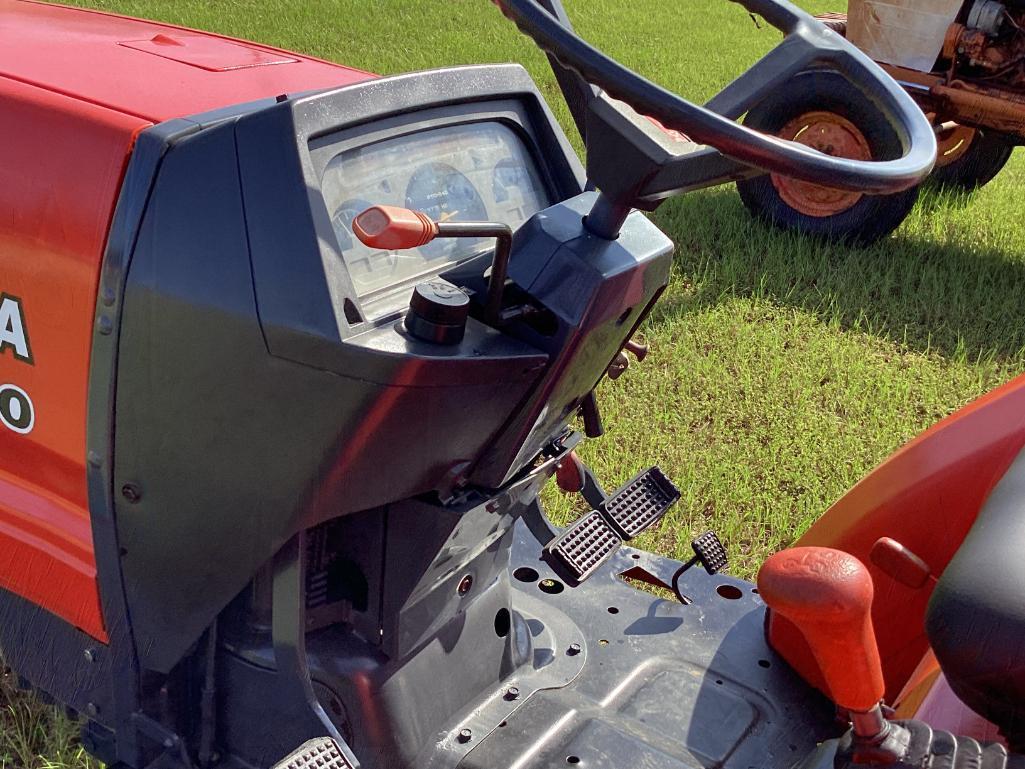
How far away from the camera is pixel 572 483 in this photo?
1881mm

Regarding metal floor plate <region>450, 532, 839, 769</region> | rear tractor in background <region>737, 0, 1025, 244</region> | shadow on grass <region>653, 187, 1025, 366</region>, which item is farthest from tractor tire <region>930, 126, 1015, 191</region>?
metal floor plate <region>450, 532, 839, 769</region>

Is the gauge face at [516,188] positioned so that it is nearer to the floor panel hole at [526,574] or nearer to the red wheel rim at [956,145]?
the floor panel hole at [526,574]

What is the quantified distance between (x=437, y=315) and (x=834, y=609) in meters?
0.49

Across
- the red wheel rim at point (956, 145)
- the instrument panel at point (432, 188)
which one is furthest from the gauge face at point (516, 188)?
the red wheel rim at point (956, 145)

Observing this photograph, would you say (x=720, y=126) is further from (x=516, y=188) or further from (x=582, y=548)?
(x=582, y=548)

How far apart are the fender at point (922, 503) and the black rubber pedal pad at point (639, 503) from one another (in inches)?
10.7

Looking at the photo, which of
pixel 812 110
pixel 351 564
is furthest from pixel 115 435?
pixel 812 110

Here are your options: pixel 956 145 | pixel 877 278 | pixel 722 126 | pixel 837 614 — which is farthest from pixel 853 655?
pixel 956 145

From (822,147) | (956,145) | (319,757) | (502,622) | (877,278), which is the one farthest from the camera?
(956,145)

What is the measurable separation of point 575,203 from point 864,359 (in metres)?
2.27

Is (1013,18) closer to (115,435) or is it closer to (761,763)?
(761,763)

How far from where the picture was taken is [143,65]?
152 centimetres

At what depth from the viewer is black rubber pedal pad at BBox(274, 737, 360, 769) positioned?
4.15 feet

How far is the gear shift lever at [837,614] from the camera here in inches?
40.9
